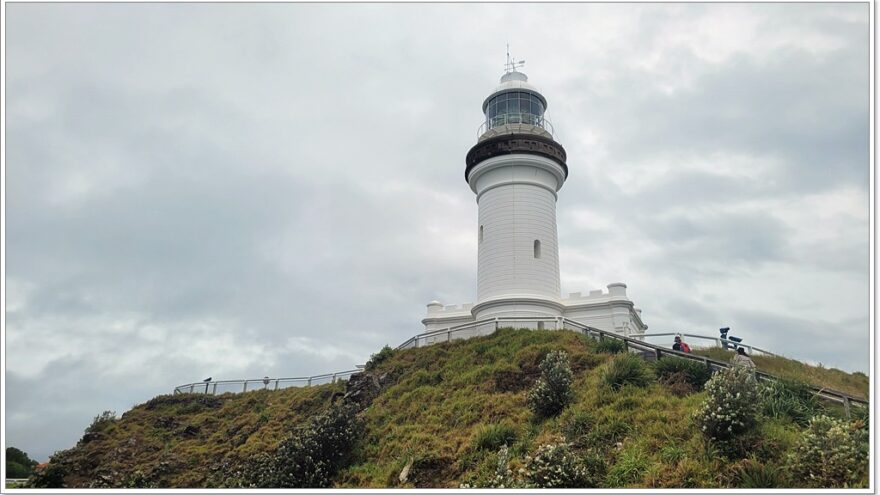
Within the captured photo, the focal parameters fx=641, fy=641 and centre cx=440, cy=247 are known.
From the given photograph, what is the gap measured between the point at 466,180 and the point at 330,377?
11.3 metres

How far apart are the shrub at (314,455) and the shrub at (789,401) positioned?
984cm

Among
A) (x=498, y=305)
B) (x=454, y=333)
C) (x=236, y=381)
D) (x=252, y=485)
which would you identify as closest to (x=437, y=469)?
(x=252, y=485)

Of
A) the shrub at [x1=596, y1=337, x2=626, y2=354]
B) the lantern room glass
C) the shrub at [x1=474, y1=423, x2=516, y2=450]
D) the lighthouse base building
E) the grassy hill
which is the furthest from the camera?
the lantern room glass

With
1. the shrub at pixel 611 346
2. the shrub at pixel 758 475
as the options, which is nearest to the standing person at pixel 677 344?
the shrub at pixel 611 346

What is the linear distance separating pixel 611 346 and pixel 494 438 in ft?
21.1

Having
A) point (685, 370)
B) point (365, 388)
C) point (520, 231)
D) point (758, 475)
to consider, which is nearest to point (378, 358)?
point (365, 388)

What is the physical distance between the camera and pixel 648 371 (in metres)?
16.1

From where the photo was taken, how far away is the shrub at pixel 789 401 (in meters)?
12.6

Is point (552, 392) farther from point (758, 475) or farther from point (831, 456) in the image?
point (831, 456)

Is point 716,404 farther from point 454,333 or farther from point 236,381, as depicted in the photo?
point 236,381

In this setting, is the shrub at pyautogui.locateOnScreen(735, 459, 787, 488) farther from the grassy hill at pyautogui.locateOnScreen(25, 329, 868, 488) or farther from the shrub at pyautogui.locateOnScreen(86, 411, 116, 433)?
the shrub at pyautogui.locateOnScreen(86, 411, 116, 433)

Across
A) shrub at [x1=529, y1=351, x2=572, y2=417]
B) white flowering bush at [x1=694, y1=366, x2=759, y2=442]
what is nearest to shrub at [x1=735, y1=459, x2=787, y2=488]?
white flowering bush at [x1=694, y1=366, x2=759, y2=442]

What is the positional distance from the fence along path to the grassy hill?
654mm

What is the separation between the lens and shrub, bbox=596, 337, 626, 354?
62.0 ft
